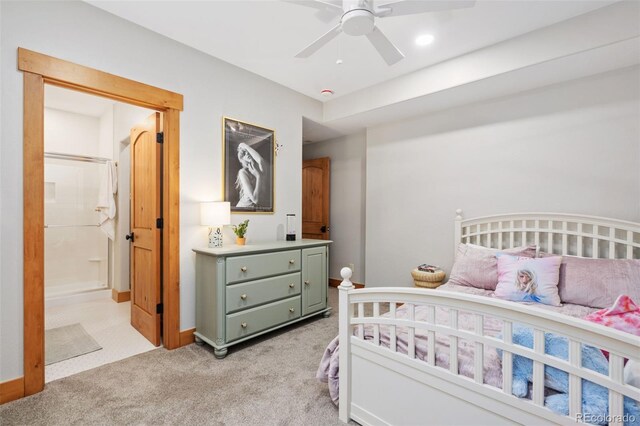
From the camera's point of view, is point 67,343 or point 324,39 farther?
point 67,343

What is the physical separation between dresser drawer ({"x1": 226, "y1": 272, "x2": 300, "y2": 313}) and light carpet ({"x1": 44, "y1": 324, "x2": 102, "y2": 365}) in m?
1.31

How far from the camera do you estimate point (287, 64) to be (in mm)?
2945

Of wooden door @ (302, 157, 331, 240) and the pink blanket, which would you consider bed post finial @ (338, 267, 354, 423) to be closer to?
the pink blanket

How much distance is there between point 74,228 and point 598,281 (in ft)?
19.9

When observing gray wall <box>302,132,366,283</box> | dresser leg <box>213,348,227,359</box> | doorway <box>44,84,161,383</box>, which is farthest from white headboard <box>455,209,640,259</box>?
doorway <box>44,84,161,383</box>

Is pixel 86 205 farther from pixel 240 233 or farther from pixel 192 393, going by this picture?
pixel 192 393

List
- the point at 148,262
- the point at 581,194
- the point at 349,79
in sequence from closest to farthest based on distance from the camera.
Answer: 1. the point at 581,194
2. the point at 148,262
3. the point at 349,79

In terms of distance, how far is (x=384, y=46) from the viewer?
1.96 metres

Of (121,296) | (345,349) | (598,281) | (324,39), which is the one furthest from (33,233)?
(598,281)

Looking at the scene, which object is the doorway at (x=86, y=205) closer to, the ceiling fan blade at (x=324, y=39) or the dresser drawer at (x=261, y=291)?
the dresser drawer at (x=261, y=291)

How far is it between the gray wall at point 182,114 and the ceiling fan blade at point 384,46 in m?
1.63

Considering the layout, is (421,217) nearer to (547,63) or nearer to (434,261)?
(434,261)

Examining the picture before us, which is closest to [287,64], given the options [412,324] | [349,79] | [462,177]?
[349,79]

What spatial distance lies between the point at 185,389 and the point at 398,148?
3.39 m
